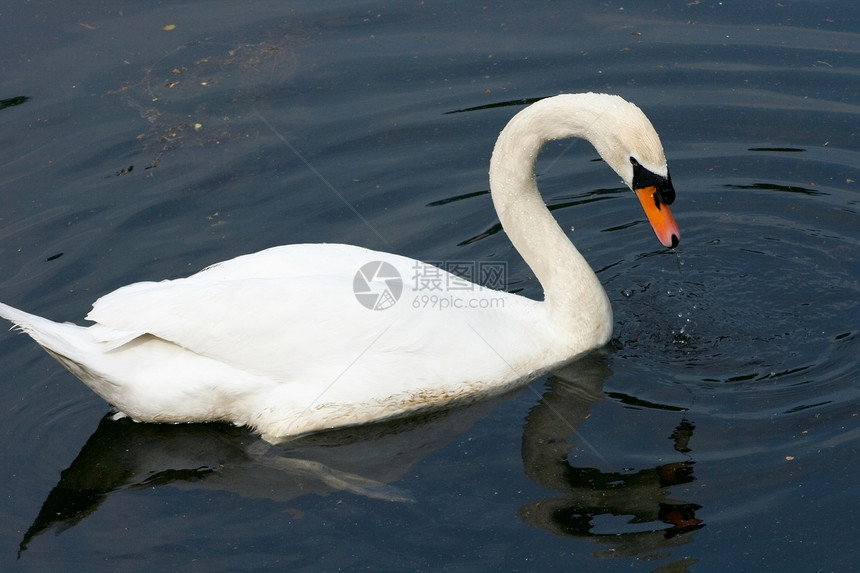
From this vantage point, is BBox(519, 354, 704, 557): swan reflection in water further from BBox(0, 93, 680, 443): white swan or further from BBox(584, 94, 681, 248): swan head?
BBox(584, 94, 681, 248): swan head

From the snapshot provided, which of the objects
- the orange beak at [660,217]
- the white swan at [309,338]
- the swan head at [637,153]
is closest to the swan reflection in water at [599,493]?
the white swan at [309,338]

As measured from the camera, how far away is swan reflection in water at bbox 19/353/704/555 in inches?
259

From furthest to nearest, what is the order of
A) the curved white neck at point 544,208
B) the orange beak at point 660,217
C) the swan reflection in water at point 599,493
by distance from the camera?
the curved white neck at point 544,208 → the orange beak at point 660,217 → the swan reflection in water at point 599,493

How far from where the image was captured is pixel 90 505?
7074mm

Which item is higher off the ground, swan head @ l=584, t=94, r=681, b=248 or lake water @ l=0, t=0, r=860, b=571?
swan head @ l=584, t=94, r=681, b=248

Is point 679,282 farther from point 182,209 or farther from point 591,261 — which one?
point 182,209

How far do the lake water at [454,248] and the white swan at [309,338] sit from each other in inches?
10.2

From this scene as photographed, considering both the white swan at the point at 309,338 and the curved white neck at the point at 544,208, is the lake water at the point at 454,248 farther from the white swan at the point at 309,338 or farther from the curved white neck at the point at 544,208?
the curved white neck at the point at 544,208

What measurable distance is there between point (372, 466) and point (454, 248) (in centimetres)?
267

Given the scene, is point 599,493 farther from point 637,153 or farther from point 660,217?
point 637,153

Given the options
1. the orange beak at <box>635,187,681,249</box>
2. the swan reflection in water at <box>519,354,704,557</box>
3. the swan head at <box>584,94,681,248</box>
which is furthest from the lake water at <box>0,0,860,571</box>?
the swan head at <box>584,94,681,248</box>

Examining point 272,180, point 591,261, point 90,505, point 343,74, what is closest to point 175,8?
point 343,74

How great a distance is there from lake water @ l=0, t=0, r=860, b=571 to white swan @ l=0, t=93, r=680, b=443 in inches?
10.2

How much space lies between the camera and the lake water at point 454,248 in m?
6.58
